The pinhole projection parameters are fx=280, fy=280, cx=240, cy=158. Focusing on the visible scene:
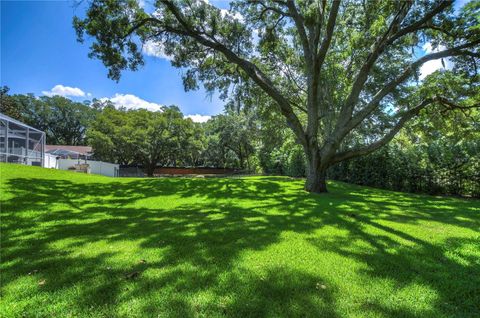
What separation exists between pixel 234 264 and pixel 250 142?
32.0 meters

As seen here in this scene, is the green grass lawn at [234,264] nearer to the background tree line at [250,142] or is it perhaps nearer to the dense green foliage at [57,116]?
the background tree line at [250,142]

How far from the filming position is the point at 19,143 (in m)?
21.4

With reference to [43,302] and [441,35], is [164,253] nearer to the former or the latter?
[43,302]

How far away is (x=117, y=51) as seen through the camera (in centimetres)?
1081

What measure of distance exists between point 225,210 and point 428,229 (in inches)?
150

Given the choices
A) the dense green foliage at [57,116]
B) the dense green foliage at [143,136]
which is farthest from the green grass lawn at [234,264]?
the dense green foliage at [57,116]

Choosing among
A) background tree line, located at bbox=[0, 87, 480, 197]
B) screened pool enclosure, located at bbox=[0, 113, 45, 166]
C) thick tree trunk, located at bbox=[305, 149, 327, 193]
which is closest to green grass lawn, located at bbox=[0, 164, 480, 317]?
thick tree trunk, located at bbox=[305, 149, 327, 193]

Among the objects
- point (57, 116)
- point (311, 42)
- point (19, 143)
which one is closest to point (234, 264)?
point (311, 42)

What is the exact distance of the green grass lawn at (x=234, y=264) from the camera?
2.24 metres

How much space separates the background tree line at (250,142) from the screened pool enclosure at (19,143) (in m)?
4.32

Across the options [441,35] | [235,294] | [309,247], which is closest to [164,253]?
[235,294]

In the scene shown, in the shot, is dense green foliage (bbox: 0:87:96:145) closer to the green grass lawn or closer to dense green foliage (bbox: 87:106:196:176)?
dense green foliage (bbox: 87:106:196:176)

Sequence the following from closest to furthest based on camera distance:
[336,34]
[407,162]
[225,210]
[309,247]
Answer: [309,247] → [225,210] → [407,162] → [336,34]

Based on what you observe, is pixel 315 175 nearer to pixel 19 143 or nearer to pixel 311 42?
pixel 311 42
